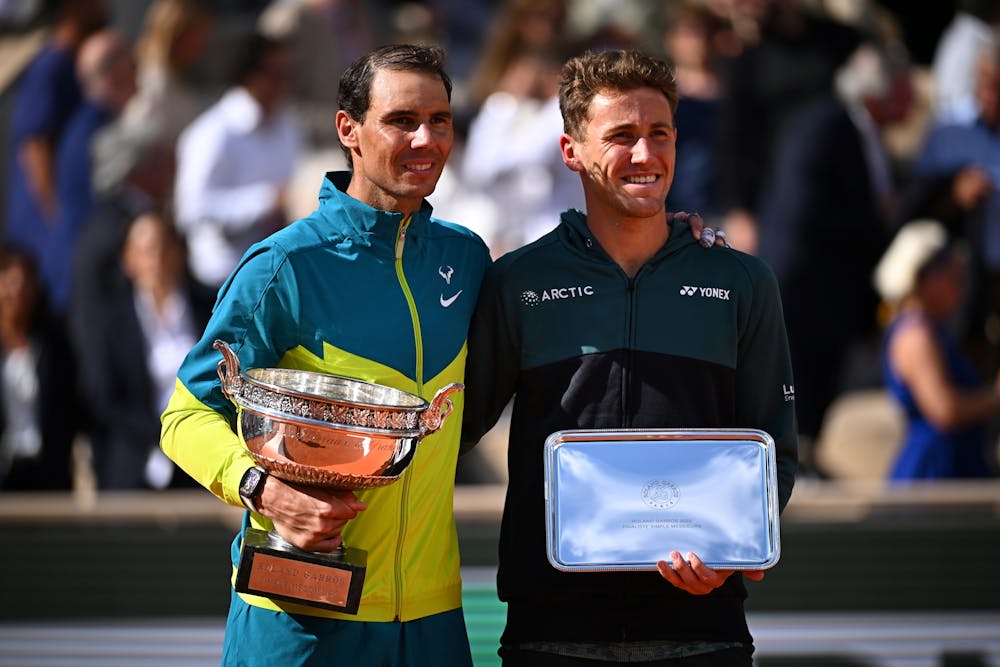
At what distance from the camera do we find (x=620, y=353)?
3.01 meters

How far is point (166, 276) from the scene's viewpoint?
6559 millimetres

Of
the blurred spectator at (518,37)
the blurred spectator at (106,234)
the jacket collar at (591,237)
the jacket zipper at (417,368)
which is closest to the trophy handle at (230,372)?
the jacket zipper at (417,368)

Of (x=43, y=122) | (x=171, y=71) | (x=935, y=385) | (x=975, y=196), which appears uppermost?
(x=171, y=71)

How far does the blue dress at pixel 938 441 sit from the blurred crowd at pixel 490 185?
0.05m

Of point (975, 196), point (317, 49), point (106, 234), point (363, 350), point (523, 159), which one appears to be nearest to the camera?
point (363, 350)

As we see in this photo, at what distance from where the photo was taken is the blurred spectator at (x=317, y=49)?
25.8ft

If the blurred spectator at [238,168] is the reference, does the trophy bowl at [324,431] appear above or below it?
below

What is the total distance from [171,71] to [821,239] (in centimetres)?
329

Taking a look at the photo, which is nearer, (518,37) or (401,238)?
(401,238)

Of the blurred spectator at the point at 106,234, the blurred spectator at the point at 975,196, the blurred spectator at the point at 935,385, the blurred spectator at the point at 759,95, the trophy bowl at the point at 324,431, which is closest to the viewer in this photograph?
the trophy bowl at the point at 324,431

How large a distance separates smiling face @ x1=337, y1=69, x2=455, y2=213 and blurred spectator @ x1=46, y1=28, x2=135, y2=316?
4.46 meters

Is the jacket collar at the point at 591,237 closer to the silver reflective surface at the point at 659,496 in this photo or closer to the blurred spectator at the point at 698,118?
the silver reflective surface at the point at 659,496

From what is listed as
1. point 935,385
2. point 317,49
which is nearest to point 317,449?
point 935,385

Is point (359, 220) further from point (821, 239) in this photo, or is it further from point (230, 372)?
point (821, 239)
